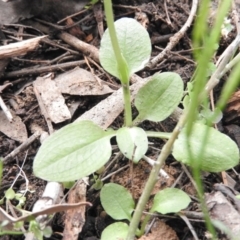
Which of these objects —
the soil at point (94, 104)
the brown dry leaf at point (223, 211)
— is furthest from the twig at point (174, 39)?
the brown dry leaf at point (223, 211)

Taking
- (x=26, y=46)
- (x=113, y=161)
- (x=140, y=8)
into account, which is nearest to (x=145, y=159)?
(x=113, y=161)

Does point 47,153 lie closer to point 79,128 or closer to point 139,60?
point 79,128

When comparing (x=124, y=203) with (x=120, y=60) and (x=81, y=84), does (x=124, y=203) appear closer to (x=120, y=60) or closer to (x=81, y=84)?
(x=120, y=60)

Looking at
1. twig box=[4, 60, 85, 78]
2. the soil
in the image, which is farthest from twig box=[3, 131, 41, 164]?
twig box=[4, 60, 85, 78]

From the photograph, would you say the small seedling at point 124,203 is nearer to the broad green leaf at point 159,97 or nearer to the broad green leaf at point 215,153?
the broad green leaf at point 215,153

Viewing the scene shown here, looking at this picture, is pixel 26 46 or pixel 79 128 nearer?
pixel 79 128

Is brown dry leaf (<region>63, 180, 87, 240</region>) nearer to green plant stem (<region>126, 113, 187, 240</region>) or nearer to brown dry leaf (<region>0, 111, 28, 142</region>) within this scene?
green plant stem (<region>126, 113, 187, 240</region>)
